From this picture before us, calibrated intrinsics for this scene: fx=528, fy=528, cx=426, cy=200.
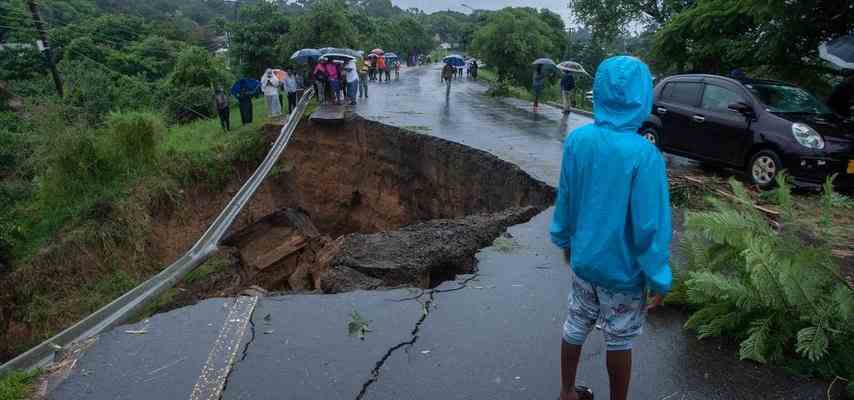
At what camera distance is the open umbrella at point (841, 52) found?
843 centimetres

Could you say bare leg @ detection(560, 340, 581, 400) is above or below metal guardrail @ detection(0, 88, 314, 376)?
above

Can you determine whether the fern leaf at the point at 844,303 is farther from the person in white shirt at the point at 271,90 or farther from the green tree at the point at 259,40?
the green tree at the point at 259,40

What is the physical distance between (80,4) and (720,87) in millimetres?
56549

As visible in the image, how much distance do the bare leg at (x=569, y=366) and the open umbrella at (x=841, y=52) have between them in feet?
27.6

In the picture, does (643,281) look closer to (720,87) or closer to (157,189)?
(720,87)

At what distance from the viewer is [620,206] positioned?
2354mm

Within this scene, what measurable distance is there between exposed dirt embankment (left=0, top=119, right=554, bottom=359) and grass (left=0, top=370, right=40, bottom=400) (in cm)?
228

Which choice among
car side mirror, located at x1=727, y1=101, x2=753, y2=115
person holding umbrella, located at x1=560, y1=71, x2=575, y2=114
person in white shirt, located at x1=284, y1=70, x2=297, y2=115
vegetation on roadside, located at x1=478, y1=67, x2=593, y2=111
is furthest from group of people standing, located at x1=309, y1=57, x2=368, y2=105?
car side mirror, located at x1=727, y1=101, x2=753, y2=115

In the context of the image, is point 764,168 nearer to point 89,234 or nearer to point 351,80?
point 89,234

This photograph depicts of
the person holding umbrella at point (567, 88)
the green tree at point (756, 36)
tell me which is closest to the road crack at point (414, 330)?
the green tree at point (756, 36)

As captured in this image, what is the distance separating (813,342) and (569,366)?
1490mm

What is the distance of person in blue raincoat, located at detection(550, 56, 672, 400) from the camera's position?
7.64ft

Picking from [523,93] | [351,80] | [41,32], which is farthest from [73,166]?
[523,93]

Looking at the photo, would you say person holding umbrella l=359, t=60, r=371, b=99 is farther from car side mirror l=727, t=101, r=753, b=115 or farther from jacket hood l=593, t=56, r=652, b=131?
jacket hood l=593, t=56, r=652, b=131
